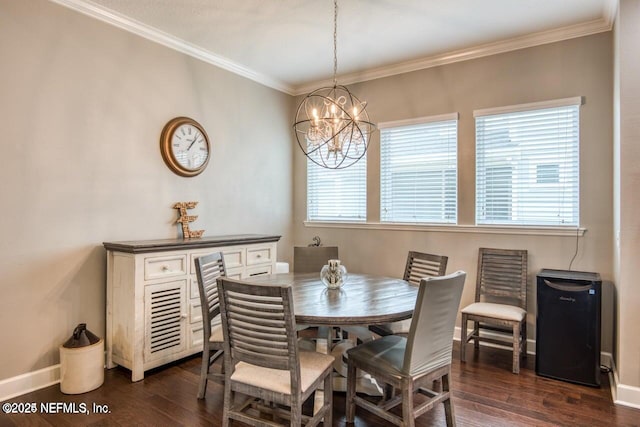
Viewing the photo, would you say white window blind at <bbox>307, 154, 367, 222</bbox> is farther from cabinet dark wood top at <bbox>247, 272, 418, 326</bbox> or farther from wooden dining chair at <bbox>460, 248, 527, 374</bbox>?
cabinet dark wood top at <bbox>247, 272, 418, 326</bbox>

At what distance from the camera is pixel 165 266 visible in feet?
10.3

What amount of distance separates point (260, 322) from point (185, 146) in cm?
248

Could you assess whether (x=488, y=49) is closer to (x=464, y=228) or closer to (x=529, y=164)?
(x=529, y=164)

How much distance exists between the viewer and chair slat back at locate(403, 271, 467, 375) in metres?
1.94

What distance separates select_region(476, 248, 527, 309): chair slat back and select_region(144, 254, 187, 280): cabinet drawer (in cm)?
270

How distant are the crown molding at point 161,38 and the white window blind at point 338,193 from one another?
129 centimetres

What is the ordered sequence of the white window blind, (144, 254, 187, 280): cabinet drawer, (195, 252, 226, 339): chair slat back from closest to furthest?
(195, 252, 226, 339): chair slat back < (144, 254, 187, 280): cabinet drawer < the white window blind

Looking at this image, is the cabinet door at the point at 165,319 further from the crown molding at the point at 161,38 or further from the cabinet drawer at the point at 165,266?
the crown molding at the point at 161,38

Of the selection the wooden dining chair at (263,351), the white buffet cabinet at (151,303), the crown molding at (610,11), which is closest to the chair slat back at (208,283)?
the white buffet cabinet at (151,303)

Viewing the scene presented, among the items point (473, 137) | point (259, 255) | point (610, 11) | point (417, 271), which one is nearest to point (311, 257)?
point (259, 255)

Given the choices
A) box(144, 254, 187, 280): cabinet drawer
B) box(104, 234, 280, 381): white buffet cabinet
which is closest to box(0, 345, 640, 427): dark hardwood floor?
box(104, 234, 280, 381): white buffet cabinet

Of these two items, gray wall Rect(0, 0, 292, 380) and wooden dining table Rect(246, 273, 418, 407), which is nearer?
wooden dining table Rect(246, 273, 418, 407)

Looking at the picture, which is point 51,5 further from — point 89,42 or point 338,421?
point 338,421

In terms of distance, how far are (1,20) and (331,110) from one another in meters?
2.33
